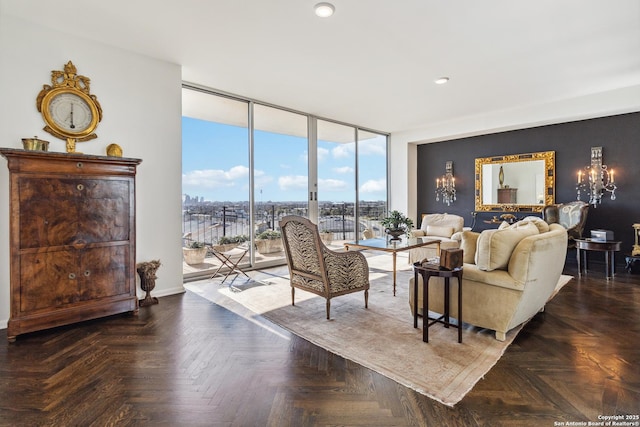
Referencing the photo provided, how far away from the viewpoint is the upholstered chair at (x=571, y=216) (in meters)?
5.40

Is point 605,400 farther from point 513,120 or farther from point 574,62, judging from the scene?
point 513,120

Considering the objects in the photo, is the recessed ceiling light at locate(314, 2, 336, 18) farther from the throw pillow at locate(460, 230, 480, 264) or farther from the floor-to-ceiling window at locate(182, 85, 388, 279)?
the floor-to-ceiling window at locate(182, 85, 388, 279)

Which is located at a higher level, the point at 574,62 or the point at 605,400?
the point at 574,62

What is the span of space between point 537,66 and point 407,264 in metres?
3.47

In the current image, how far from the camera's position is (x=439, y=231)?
6.50 m

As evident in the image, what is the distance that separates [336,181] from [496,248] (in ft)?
15.1

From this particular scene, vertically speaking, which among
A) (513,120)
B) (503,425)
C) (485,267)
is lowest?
(503,425)

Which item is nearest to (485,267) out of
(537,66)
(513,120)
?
(537,66)

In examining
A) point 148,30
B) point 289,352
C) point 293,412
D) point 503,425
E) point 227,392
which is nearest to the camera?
point 503,425

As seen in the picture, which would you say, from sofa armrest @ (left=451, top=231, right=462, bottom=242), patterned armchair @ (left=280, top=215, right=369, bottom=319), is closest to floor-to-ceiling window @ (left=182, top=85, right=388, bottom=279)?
patterned armchair @ (left=280, top=215, right=369, bottom=319)

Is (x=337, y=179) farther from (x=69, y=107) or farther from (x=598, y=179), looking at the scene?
(x=69, y=107)

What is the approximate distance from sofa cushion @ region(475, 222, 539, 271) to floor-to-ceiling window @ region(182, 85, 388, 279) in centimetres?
348

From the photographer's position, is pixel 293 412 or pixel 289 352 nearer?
pixel 293 412

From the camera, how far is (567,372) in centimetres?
226
